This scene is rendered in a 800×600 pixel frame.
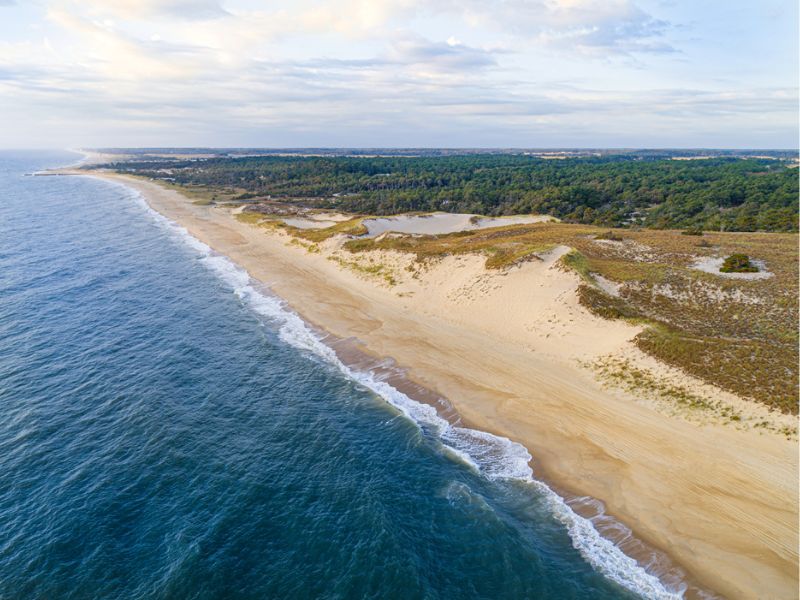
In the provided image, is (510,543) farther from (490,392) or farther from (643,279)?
(643,279)

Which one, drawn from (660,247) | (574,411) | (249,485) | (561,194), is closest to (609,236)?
(660,247)

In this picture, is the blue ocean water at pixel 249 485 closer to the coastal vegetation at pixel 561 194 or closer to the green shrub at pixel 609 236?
the green shrub at pixel 609 236

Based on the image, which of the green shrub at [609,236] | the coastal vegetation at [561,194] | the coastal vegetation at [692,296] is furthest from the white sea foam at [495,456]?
the coastal vegetation at [561,194]

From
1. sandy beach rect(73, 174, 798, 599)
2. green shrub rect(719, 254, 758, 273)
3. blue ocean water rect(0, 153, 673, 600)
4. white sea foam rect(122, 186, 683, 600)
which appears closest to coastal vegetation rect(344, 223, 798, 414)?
green shrub rect(719, 254, 758, 273)

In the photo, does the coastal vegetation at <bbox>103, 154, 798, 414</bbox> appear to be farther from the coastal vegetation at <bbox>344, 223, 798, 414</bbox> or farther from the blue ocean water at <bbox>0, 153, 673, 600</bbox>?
the blue ocean water at <bbox>0, 153, 673, 600</bbox>

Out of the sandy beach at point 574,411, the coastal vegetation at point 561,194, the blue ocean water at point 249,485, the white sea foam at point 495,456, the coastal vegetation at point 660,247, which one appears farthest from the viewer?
the coastal vegetation at point 561,194

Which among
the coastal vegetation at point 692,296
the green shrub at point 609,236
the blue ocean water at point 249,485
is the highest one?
the green shrub at point 609,236
